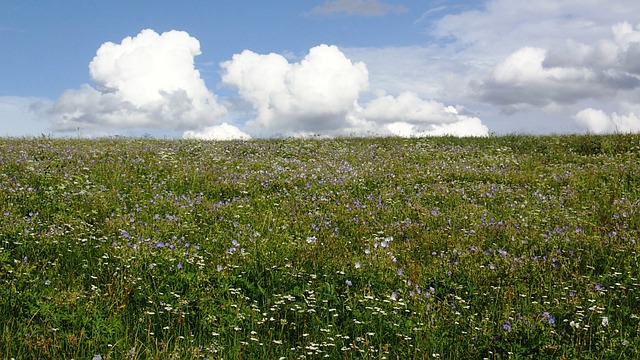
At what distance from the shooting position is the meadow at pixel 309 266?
484 centimetres

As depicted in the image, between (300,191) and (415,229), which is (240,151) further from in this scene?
(415,229)

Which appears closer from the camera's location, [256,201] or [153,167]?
[256,201]

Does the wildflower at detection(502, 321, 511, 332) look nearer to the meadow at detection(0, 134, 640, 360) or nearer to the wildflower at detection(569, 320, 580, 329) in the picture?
the meadow at detection(0, 134, 640, 360)

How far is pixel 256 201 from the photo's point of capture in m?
10.1

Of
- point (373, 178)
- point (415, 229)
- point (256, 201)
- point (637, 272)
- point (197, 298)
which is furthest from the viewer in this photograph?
point (373, 178)

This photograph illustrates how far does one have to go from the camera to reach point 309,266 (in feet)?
21.6

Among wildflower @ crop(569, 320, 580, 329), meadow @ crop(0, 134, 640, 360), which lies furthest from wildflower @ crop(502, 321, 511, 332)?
wildflower @ crop(569, 320, 580, 329)

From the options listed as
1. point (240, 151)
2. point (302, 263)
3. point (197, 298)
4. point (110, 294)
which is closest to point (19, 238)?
point (110, 294)

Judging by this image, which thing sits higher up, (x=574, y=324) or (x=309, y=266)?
(x=309, y=266)

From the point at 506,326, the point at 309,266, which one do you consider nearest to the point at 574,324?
the point at 506,326

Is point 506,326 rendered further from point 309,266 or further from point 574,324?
point 309,266

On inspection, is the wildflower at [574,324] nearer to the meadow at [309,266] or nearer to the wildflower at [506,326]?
the meadow at [309,266]

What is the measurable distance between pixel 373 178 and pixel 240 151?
6518 millimetres

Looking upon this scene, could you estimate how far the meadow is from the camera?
4.84 m
